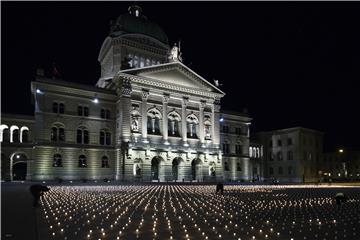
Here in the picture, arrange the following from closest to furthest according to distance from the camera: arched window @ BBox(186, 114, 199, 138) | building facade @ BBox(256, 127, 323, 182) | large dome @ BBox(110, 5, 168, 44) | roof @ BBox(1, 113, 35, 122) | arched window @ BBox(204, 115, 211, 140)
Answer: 1. roof @ BBox(1, 113, 35, 122)
2. arched window @ BBox(186, 114, 199, 138)
3. arched window @ BBox(204, 115, 211, 140)
4. large dome @ BBox(110, 5, 168, 44)
5. building facade @ BBox(256, 127, 323, 182)

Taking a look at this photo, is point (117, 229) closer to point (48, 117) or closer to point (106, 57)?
point (48, 117)

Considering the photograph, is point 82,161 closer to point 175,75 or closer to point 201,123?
point 175,75

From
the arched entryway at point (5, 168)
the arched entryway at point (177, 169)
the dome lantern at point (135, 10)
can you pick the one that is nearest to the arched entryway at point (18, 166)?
the arched entryway at point (5, 168)

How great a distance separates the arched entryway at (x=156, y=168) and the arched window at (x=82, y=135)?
39.0 ft

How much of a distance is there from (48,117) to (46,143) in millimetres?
3909

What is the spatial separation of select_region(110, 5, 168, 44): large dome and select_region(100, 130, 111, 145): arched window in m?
22.1

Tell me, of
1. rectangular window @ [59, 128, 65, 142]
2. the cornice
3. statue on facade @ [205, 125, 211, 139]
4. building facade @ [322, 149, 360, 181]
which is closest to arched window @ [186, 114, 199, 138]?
statue on facade @ [205, 125, 211, 139]

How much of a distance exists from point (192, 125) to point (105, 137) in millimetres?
16259

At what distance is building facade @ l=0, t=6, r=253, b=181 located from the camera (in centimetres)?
5712

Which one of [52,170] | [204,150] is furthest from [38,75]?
[204,150]

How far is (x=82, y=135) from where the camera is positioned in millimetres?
59938

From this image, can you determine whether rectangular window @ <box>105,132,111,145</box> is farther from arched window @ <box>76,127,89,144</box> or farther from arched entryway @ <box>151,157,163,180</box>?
arched entryway @ <box>151,157,163,180</box>

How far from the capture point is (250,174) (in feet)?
289

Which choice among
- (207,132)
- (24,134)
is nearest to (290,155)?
(207,132)
